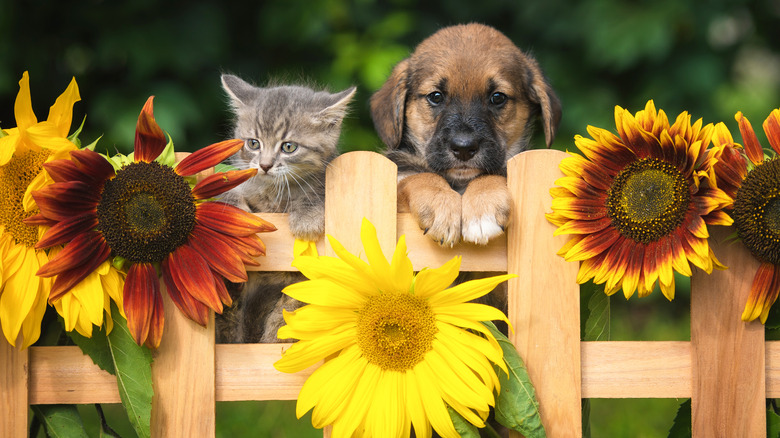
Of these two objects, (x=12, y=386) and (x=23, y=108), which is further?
(x=12, y=386)

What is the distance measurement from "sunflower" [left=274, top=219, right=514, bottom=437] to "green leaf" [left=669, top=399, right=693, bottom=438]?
0.67 metres

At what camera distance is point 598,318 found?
2.12 m

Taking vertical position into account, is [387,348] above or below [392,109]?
below

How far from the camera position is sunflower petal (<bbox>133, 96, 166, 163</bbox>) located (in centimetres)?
185

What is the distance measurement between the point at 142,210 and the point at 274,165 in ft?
1.76

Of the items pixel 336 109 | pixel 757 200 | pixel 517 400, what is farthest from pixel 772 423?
pixel 336 109

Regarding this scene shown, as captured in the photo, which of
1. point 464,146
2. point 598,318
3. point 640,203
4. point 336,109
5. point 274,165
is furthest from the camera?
point 464,146

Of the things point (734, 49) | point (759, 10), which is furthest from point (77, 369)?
point (759, 10)

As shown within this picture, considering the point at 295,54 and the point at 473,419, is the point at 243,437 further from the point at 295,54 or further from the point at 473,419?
the point at 295,54

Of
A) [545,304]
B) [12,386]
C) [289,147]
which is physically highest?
[289,147]

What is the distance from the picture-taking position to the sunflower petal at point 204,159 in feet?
6.17

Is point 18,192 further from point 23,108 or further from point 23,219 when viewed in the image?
point 23,108

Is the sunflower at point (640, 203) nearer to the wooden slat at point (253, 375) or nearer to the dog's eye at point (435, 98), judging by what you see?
the wooden slat at point (253, 375)

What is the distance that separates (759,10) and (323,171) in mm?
4007
